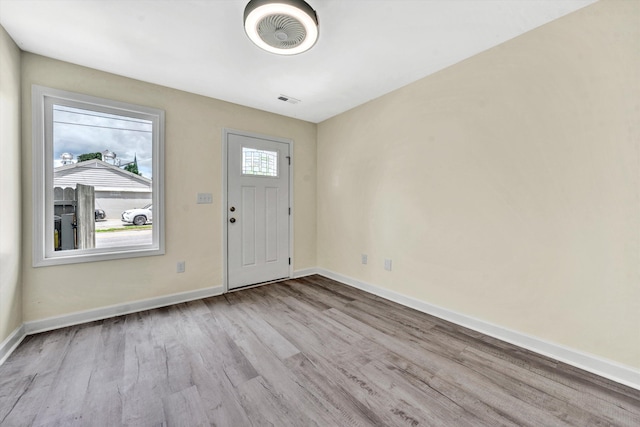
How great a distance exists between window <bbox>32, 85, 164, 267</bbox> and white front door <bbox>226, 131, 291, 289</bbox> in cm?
82

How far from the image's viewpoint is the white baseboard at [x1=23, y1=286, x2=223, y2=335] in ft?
7.66

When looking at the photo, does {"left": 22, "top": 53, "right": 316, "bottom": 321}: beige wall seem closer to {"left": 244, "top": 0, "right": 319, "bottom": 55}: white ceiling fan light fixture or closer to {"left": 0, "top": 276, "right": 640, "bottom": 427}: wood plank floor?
{"left": 0, "top": 276, "right": 640, "bottom": 427}: wood plank floor

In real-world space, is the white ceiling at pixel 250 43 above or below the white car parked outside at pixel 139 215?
above

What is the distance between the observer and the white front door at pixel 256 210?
342cm

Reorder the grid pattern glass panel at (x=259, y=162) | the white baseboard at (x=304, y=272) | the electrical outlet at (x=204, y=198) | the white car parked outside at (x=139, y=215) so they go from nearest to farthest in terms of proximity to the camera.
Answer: the white car parked outside at (x=139, y=215), the electrical outlet at (x=204, y=198), the grid pattern glass panel at (x=259, y=162), the white baseboard at (x=304, y=272)

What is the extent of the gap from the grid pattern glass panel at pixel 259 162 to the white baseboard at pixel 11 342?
2.50 metres

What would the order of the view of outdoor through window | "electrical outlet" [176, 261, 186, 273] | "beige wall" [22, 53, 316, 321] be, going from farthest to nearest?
"electrical outlet" [176, 261, 186, 273] → the view of outdoor through window → "beige wall" [22, 53, 316, 321]

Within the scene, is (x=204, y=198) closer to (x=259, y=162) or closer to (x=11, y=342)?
(x=259, y=162)

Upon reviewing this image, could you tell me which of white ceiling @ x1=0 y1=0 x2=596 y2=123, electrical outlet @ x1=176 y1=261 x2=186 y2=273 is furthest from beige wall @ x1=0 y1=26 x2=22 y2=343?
electrical outlet @ x1=176 y1=261 x2=186 y2=273

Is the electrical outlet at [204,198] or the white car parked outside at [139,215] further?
the electrical outlet at [204,198]

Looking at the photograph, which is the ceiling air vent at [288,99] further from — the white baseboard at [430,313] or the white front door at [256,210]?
the white baseboard at [430,313]

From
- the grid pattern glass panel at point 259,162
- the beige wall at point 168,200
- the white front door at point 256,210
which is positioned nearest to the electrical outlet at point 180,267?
the beige wall at point 168,200

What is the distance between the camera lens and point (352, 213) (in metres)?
3.63

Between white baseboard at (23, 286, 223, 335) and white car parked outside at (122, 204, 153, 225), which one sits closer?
white baseboard at (23, 286, 223, 335)
